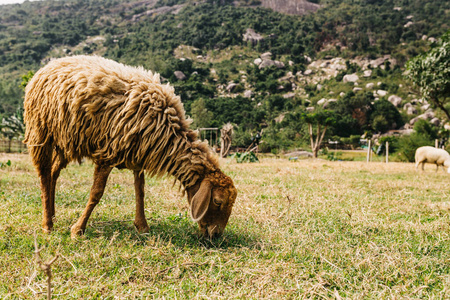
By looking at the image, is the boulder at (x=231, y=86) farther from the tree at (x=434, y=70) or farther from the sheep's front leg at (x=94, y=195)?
the sheep's front leg at (x=94, y=195)

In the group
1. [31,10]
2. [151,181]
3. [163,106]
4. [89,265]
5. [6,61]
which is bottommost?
[151,181]

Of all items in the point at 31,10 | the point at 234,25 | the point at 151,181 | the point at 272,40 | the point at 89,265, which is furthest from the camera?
the point at 31,10

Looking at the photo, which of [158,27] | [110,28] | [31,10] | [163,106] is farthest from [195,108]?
[31,10]

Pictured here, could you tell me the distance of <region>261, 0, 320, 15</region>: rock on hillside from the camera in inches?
6147

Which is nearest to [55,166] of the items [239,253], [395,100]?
[239,253]

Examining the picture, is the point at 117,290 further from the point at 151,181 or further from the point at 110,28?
the point at 110,28

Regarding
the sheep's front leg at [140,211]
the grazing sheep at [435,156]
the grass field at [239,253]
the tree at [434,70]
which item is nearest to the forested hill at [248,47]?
the tree at [434,70]

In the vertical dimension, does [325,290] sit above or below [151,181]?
above

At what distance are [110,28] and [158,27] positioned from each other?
23371 millimetres

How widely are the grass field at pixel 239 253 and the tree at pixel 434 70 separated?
1049 centimetres

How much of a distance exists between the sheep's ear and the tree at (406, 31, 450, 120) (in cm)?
1436

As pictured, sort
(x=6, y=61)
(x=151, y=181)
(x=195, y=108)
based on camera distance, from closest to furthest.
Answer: (x=151, y=181) → (x=195, y=108) → (x=6, y=61)

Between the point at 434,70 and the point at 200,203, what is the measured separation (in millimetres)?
15225

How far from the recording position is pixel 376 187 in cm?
830
